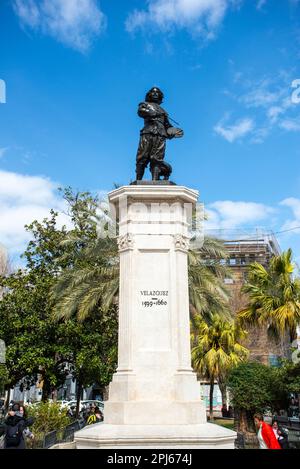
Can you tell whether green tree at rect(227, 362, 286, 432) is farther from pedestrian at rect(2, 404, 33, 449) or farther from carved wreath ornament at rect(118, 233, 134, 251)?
pedestrian at rect(2, 404, 33, 449)

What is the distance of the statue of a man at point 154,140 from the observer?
39.2ft

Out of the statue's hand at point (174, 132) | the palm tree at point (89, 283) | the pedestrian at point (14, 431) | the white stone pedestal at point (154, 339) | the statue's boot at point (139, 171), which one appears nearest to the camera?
the white stone pedestal at point (154, 339)

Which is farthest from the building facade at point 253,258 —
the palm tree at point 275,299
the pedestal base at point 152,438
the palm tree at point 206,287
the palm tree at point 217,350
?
the pedestal base at point 152,438

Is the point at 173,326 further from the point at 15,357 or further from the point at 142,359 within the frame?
the point at 15,357

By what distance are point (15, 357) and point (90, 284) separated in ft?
15.4

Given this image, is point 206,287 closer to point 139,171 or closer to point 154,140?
point 139,171

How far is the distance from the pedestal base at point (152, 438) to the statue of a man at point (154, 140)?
5884mm

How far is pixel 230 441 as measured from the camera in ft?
29.2

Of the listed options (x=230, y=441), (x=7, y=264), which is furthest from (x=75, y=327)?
(x=7, y=264)

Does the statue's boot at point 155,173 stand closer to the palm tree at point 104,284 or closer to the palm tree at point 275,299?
the palm tree at point 104,284
